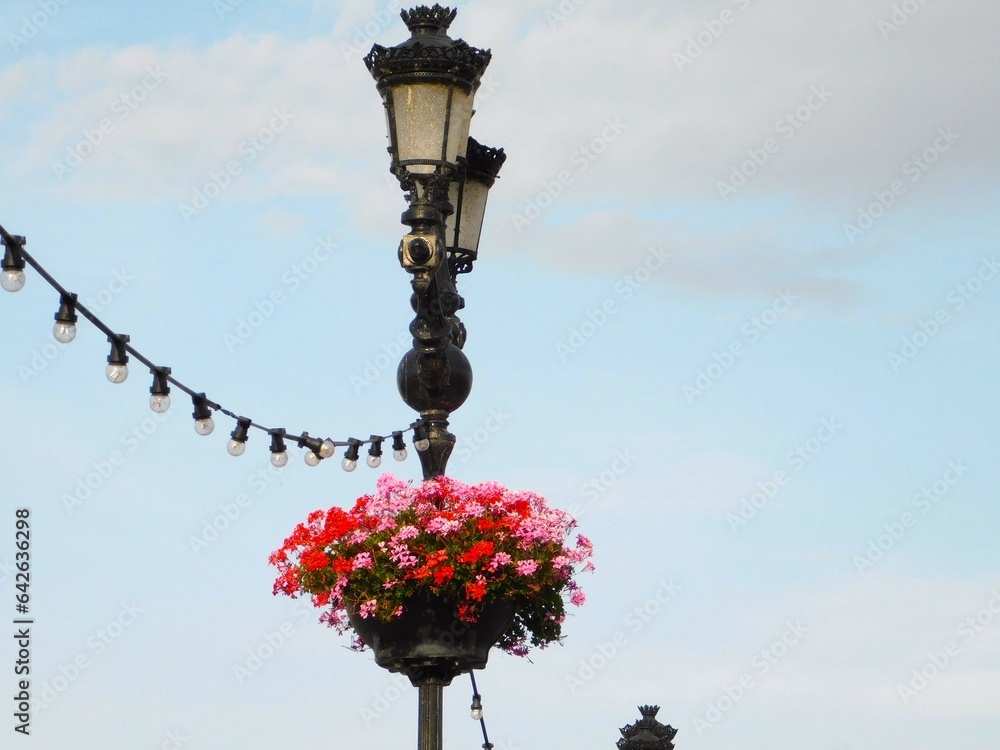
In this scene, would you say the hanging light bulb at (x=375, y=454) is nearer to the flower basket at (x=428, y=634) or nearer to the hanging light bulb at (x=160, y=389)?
the flower basket at (x=428, y=634)

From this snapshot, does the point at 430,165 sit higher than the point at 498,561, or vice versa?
the point at 430,165

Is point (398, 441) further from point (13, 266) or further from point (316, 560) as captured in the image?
point (13, 266)

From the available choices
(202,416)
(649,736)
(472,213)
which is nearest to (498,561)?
(202,416)

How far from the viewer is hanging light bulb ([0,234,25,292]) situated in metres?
6.76

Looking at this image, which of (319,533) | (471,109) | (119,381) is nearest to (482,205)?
(471,109)

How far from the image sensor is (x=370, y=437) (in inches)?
420

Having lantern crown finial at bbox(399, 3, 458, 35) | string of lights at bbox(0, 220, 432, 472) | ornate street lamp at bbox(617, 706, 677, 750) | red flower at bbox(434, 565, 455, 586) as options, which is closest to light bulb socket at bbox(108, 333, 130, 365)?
string of lights at bbox(0, 220, 432, 472)

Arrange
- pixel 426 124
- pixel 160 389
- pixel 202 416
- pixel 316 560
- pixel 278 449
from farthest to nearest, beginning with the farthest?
1. pixel 426 124
2. pixel 278 449
3. pixel 316 560
4. pixel 202 416
5. pixel 160 389

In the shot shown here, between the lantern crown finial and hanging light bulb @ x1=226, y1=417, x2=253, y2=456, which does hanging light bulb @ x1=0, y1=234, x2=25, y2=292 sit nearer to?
hanging light bulb @ x1=226, y1=417, x2=253, y2=456

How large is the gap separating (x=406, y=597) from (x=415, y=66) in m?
3.20

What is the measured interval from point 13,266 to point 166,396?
1.78 metres

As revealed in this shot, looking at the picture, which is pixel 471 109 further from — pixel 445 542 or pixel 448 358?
pixel 445 542

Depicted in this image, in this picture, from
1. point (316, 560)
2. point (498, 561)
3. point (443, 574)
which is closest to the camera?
point (443, 574)

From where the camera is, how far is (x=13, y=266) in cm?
679
